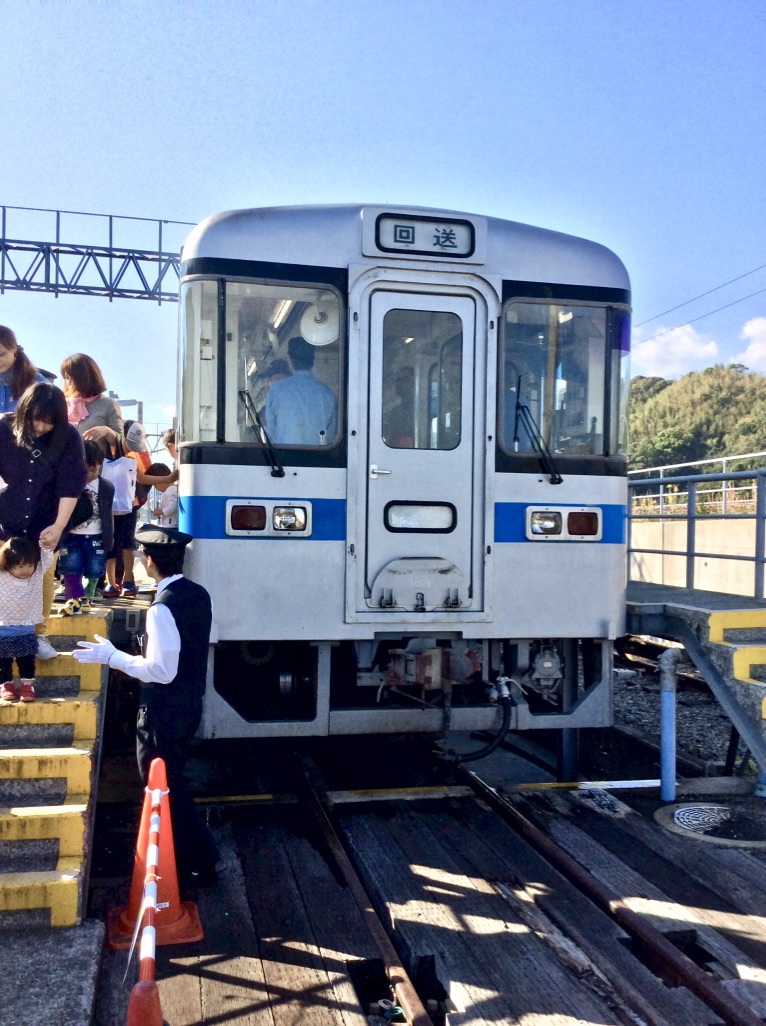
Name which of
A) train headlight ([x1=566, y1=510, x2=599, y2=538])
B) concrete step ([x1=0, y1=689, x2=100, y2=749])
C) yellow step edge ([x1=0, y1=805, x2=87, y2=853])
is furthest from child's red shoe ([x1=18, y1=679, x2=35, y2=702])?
train headlight ([x1=566, y1=510, x2=599, y2=538])

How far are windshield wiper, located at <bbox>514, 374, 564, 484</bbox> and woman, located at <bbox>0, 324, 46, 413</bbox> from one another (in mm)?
2840

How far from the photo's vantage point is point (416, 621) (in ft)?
18.6

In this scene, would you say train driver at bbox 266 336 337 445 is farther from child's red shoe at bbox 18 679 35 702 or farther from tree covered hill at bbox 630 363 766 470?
tree covered hill at bbox 630 363 766 470

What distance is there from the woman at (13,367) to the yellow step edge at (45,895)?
8.51ft

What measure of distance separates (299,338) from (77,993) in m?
3.59

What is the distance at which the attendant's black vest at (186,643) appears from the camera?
14.7 feet

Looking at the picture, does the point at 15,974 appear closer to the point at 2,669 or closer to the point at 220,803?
the point at 2,669

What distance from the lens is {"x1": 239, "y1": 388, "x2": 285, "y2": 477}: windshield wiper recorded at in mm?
5535

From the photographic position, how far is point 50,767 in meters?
4.37

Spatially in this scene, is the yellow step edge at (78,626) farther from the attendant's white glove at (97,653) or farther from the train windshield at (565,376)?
the train windshield at (565,376)

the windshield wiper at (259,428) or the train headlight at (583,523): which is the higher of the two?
the windshield wiper at (259,428)

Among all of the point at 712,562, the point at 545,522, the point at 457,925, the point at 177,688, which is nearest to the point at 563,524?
the point at 545,522

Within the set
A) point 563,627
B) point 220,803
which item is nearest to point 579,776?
point 563,627

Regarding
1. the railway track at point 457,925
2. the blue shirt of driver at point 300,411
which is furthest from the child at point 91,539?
the railway track at point 457,925
